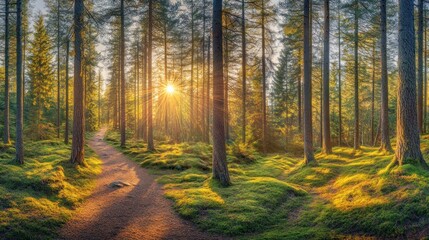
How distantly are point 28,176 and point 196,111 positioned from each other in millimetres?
20896

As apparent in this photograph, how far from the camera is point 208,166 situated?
49.4ft

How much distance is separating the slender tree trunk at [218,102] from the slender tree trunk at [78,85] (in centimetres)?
679

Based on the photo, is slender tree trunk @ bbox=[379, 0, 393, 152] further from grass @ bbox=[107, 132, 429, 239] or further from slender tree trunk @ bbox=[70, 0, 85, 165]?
slender tree trunk @ bbox=[70, 0, 85, 165]

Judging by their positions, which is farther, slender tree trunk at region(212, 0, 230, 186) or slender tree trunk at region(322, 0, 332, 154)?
slender tree trunk at region(322, 0, 332, 154)

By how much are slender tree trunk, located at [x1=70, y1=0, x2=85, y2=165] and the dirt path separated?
2174mm

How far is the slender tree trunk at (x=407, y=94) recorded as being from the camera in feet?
25.1

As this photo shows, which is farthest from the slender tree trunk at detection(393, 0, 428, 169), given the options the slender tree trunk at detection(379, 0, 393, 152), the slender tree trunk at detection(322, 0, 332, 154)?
the slender tree trunk at detection(379, 0, 393, 152)

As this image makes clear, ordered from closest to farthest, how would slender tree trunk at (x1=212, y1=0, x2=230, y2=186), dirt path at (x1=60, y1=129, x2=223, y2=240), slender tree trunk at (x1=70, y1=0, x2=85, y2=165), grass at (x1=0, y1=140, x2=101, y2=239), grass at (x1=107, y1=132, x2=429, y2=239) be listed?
1. grass at (x1=107, y1=132, x2=429, y2=239)
2. grass at (x1=0, y1=140, x2=101, y2=239)
3. dirt path at (x1=60, y1=129, x2=223, y2=240)
4. slender tree trunk at (x1=212, y1=0, x2=230, y2=186)
5. slender tree trunk at (x1=70, y1=0, x2=85, y2=165)

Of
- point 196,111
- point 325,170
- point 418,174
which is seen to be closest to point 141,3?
point 196,111

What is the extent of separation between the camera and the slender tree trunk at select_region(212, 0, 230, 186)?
9.81 meters

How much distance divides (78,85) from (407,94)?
1332cm

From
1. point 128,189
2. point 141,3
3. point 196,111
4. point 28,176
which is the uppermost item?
point 141,3

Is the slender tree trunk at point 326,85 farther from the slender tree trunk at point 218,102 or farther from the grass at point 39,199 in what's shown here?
the grass at point 39,199

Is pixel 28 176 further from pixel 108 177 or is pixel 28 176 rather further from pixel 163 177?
pixel 163 177
